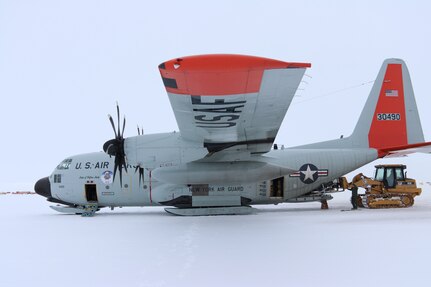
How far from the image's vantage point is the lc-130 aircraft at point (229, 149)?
25.9 ft

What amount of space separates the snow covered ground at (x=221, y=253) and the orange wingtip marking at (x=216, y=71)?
11.1ft

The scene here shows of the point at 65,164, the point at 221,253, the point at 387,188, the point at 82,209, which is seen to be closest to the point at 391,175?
the point at 387,188

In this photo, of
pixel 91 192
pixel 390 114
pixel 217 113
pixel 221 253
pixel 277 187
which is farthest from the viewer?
pixel 390 114

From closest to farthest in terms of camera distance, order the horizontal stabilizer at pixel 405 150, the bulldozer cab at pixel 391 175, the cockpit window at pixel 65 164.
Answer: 1. the horizontal stabilizer at pixel 405 150
2. the cockpit window at pixel 65 164
3. the bulldozer cab at pixel 391 175

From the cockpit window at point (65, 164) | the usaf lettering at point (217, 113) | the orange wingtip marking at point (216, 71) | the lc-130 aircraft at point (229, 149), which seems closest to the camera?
the orange wingtip marking at point (216, 71)

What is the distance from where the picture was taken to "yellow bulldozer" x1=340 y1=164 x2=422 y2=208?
1720cm

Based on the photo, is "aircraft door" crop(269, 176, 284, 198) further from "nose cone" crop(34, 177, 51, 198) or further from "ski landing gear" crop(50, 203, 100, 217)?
"nose cone" crop(34, 177, 51, 198)

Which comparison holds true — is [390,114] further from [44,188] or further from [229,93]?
[44,188]

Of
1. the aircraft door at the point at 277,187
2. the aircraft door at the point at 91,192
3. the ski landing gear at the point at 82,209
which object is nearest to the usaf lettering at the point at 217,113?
the aircraft door at the point at 277,187

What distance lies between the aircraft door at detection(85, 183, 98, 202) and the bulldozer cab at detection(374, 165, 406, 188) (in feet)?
40.4

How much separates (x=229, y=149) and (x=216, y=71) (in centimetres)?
569

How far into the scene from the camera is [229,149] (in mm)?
12945

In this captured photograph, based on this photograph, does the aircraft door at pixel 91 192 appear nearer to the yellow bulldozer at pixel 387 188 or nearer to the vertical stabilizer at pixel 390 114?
the yellow bulldozer at pixel 387 188

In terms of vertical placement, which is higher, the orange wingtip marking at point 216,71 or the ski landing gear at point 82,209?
the orange wingtip marking at point 216,71
